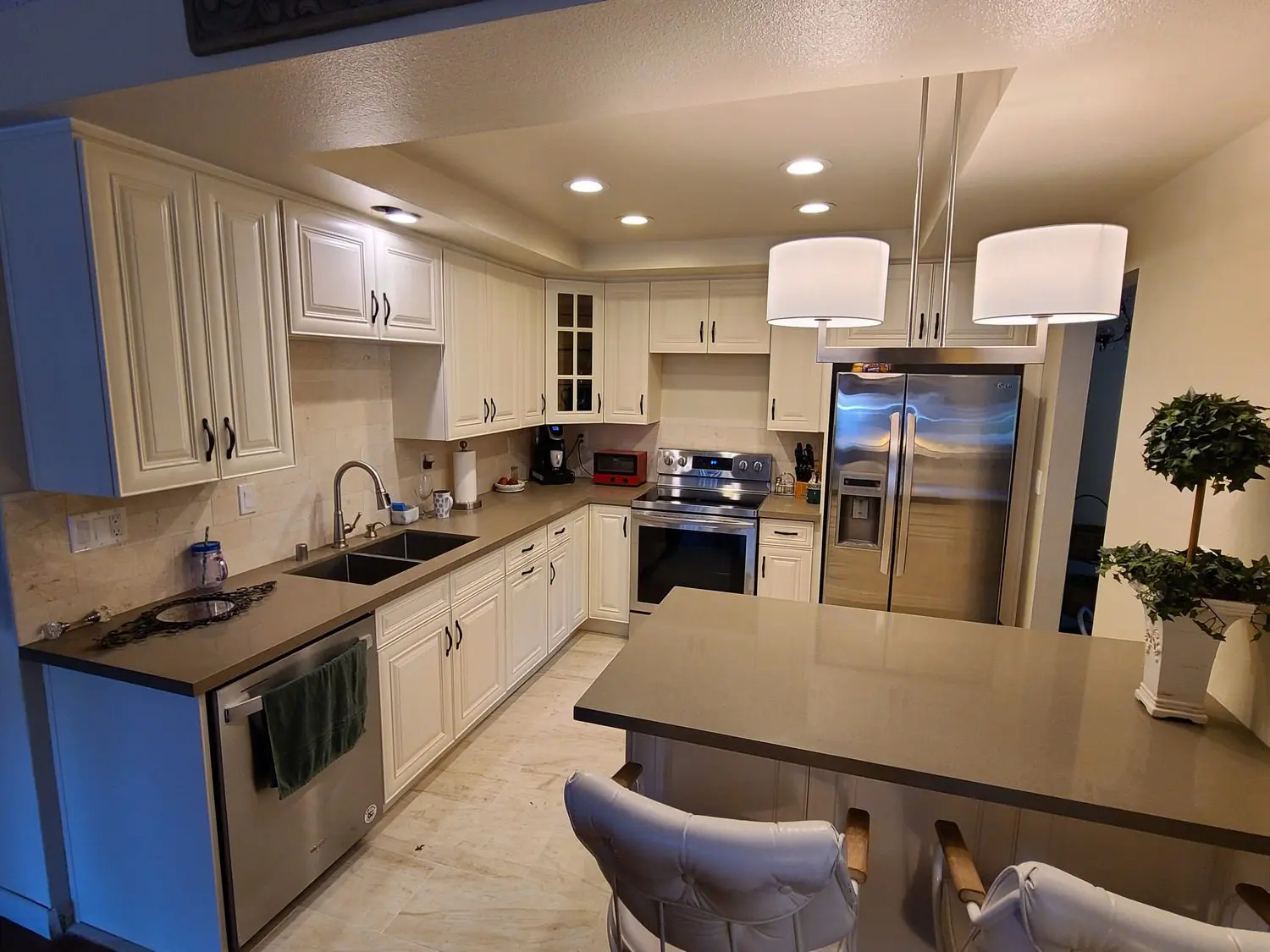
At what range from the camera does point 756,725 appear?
142cm

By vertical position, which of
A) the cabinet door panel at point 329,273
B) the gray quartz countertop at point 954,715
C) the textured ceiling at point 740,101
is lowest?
the gray quartz countertop at point 954,715

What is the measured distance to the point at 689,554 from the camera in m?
3.81

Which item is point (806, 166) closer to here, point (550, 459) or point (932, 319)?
point (932, 319)

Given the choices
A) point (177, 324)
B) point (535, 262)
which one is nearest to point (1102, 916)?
point (177, 324)

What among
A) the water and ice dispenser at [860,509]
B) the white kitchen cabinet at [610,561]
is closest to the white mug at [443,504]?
the white kitchen cabinet at [610,561]

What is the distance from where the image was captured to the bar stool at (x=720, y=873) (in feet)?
3.36

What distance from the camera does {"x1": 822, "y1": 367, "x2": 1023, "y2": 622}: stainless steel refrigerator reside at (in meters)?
3.14

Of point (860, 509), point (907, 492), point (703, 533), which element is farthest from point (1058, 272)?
point (703, 533)

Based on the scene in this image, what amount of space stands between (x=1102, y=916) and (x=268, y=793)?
194 cm

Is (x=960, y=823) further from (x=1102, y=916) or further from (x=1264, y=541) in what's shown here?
(x=1264, y=541)

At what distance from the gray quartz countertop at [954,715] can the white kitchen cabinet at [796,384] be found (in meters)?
1.94

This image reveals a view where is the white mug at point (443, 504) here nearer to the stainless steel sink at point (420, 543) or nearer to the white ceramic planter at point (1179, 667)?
the stainless steel sink at point (420, 543)

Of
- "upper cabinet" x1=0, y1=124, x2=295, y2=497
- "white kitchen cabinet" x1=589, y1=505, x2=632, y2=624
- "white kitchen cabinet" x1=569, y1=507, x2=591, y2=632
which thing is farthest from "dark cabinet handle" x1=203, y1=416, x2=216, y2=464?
"white kitchen cabinet" x1=589, y1=505, x2=632, y2=624

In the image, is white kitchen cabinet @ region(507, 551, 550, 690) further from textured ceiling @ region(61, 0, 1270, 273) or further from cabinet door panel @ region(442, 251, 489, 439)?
textured ceiling @ region(61, 0, 1270, 273)
